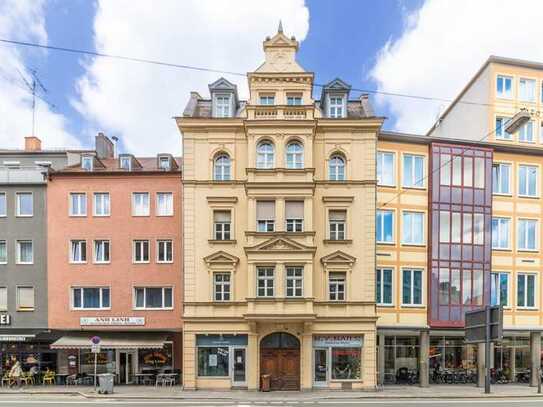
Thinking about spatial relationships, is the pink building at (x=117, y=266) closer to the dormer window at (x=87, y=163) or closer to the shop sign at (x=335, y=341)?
the dormer window at (x=87, y=163)

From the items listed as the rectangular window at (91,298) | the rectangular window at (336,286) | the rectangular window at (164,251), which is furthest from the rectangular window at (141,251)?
the rectangular window at (336,286)

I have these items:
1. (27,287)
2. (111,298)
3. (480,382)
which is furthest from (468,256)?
(27,287)

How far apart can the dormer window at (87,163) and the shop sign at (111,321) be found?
363 inches

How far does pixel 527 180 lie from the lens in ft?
92.7

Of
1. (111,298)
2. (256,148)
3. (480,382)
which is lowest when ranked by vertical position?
(480,382)

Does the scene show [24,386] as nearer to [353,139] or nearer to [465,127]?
[353,139]

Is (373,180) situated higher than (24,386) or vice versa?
(373,180)

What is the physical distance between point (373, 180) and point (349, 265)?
494cm

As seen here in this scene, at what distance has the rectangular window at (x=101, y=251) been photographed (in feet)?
89.2

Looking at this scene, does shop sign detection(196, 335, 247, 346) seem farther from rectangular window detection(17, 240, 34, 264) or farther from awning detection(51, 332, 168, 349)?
rectangular window detection(17, 240, 34, 264)

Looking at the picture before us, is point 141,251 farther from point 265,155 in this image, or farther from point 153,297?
point 265,155

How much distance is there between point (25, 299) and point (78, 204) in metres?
6.54

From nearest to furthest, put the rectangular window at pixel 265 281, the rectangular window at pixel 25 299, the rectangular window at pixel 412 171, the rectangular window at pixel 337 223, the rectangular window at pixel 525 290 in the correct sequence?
the rectangular window at pixel 265 281, the rectangular window at pixel 337 223, the rectangular window at pixel 25 299, the rectangular window at pixel 412 171, the rectangular window at pixel 525 290

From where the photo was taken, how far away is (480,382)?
26.8 m
